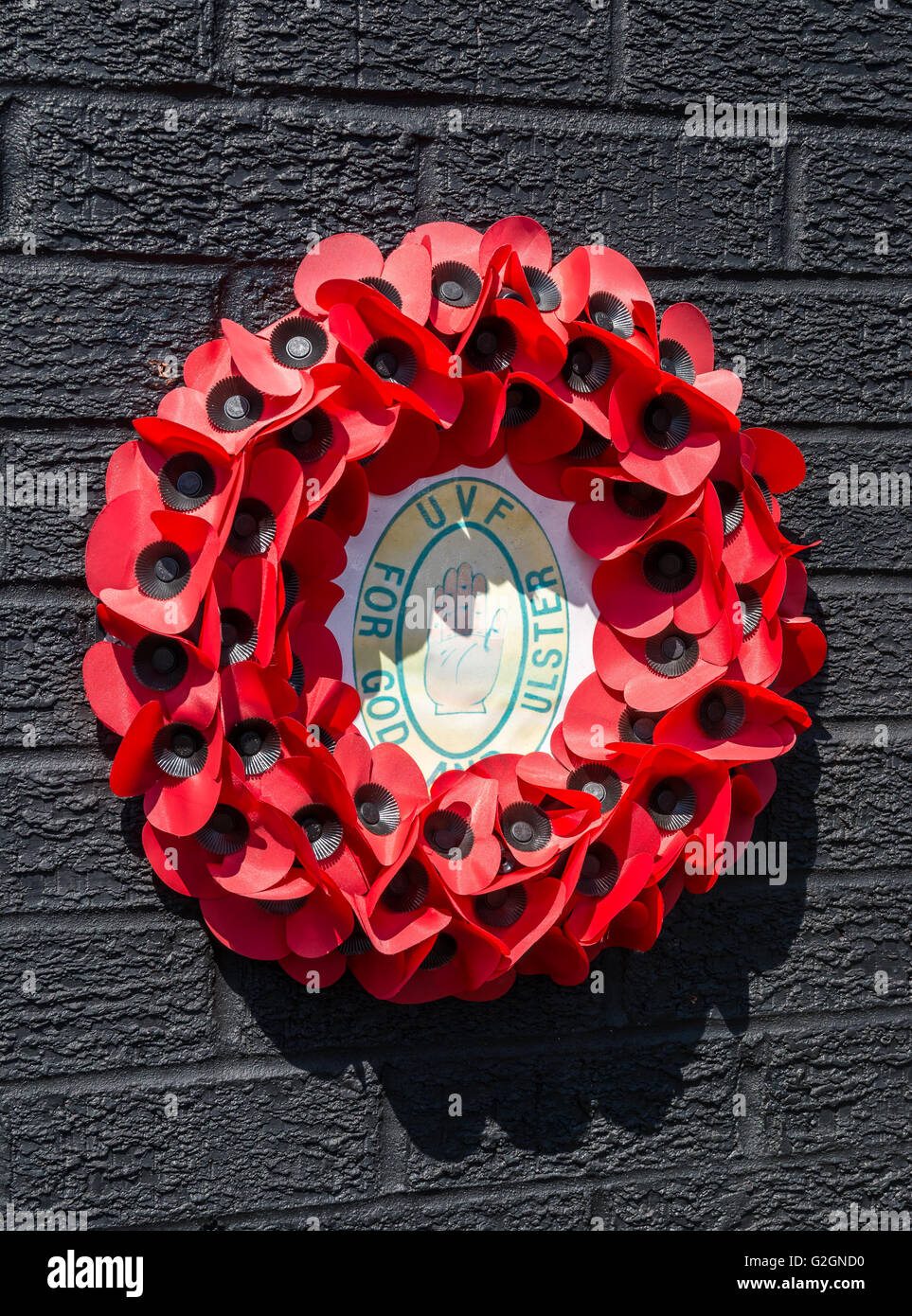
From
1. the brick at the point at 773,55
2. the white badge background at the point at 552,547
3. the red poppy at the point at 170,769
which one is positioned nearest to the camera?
the red poppy at the point at 170,769

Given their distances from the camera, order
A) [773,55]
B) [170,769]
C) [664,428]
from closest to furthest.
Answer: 1. [170,769]
2. [664,428]
3. [773,55]

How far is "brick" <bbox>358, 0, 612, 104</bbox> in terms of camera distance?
1200 mm

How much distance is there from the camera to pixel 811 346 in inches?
52.4

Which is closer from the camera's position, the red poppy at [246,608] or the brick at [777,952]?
the red poppy at [246,608]

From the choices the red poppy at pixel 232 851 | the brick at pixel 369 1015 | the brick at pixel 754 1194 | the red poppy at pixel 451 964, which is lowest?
the brick at pixel 754 1194

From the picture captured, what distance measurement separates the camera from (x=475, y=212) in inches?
48.3

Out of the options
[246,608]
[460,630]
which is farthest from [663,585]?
[246,608]

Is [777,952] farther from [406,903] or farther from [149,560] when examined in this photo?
[149,560]

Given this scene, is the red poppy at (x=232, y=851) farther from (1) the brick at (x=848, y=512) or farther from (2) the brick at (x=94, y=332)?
(1) the brick at (x=848, y=512)

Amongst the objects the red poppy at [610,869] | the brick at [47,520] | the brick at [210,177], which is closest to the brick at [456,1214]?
the red poppy at [610,869]

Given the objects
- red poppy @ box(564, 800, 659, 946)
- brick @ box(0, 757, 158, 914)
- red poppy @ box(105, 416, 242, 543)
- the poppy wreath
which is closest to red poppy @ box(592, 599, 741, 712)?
the poppy wreath

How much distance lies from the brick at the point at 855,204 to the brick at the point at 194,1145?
3.60ft

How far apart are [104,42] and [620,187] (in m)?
0.57

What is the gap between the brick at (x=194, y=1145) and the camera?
1.15 m
